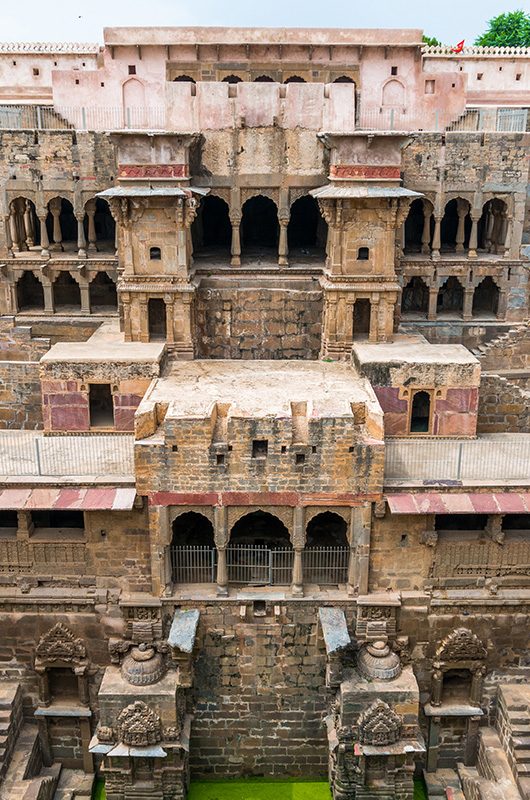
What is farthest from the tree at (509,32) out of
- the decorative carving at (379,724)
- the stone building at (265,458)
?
the decorative carving at (379,724)

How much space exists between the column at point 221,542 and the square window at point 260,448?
1.53 meters

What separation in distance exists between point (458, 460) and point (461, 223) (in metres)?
10.9

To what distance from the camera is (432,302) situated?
27.8 m

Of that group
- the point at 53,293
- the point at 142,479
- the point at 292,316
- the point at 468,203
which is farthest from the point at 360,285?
the point at 53,293

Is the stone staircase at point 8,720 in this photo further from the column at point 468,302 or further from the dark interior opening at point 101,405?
the column at point 468,302

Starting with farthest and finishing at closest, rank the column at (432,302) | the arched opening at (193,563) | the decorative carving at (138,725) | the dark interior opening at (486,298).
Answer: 1. the dark interior opening at (486,298)
2. the column at (432,302)
3. the arched opening at (193,563)
4. the decorative carving at (138,725)

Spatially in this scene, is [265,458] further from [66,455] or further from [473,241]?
[473,241]

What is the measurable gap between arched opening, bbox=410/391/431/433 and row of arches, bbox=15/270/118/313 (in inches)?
452

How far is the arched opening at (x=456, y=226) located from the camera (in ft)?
91.1

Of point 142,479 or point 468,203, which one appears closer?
point 142,479

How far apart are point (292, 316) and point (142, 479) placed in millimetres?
8817

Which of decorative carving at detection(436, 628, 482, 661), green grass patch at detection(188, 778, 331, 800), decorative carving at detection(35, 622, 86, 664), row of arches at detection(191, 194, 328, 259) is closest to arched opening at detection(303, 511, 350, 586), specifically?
decorative carving at detection(436, 628, 482, 661)

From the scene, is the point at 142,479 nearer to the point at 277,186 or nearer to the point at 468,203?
A: the point at 277,186

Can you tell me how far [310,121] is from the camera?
81.1 feet
